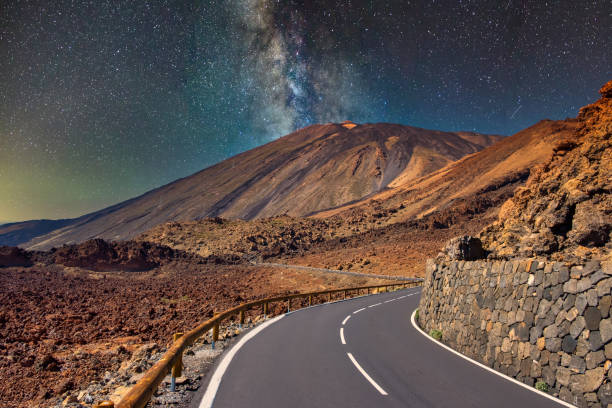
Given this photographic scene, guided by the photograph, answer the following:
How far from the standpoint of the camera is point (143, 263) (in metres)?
56.6

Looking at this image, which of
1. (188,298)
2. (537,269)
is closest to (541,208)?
(537,269)

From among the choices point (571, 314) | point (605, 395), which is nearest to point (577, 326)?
point (571, 314)

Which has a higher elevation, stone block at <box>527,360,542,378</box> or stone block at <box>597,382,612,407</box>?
stone block at <box>597,382,612,407</box>

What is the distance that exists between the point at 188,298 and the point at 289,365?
22694 mm

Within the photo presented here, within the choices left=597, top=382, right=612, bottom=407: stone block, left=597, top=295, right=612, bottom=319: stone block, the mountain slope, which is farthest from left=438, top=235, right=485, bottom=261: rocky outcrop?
the mountain slope

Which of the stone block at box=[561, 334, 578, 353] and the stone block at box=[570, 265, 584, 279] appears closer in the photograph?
the stone block at box=[561, 334, 578, 353]

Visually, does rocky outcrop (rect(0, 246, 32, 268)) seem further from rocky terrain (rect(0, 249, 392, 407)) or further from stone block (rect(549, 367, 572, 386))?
stone block (rect(549, 367, 572, 386))

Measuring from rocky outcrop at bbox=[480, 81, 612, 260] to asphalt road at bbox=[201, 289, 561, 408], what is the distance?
17.0 feet

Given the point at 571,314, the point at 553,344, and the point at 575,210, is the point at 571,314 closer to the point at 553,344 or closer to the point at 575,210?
the point at 553,344

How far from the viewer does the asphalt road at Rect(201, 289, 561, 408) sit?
5426mm

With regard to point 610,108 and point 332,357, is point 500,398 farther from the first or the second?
point 610,108

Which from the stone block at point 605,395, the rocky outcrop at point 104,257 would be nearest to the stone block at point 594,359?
the stone block at point 605,395

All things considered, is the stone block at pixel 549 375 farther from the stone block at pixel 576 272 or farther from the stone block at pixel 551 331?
the stone block at pixel 576 272

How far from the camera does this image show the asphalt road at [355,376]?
17.8ft
